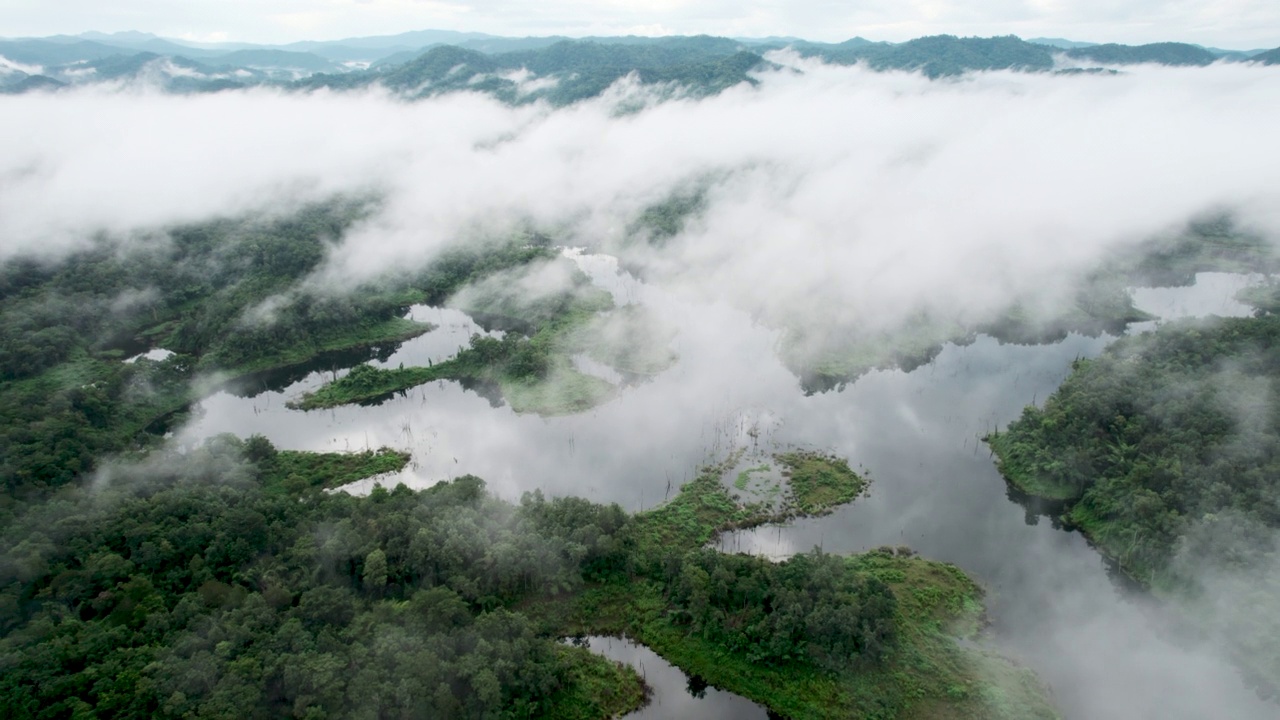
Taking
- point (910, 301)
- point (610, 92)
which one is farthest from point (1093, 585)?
point (610, 92)

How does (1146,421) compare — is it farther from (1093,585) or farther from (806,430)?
(806,430)

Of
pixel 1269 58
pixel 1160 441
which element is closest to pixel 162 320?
pixel 1160 441

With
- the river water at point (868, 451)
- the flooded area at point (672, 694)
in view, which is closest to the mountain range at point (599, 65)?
the river water at point (868, 451)

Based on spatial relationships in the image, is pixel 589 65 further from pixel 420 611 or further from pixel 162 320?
pixel 420 611

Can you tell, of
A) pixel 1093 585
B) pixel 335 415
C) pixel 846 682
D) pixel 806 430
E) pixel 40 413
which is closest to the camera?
pixel 846 682

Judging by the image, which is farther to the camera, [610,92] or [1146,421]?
[610,92]
